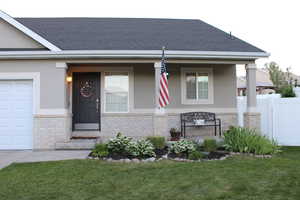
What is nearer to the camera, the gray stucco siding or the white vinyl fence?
the gray stucco siding

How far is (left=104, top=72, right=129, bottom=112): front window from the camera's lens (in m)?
10.1

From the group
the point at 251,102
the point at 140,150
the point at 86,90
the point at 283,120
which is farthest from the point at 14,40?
the point at 283,120

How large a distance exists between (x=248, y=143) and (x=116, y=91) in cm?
526

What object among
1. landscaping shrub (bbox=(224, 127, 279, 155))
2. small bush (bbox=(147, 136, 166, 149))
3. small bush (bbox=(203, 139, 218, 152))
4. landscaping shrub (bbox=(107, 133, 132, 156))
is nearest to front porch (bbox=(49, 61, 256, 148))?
small bush (bbox=(147, 136, 166, 149))

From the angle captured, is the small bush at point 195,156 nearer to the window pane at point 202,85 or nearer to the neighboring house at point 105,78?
the neighboring house at point 105,78

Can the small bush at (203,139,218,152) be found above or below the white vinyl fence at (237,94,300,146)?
below

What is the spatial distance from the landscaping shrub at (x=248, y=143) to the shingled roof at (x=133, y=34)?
323 centimetres

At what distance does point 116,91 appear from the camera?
33.3ft

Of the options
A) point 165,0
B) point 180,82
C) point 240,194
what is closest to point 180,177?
point 240,194

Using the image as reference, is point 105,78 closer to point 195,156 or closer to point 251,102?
point 195,156

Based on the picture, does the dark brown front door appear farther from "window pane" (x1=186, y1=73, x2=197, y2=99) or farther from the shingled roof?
"window pane" (x1=186, y1=73, x2=197, y2=99)

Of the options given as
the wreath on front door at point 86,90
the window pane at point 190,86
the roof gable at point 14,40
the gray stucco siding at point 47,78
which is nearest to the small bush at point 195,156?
the window pane at point 190,86

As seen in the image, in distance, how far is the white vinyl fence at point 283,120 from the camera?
9344mm

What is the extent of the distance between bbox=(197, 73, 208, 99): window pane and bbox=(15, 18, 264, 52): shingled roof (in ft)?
4.66
